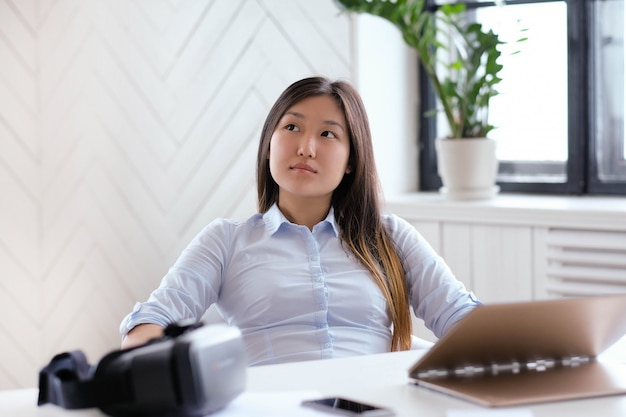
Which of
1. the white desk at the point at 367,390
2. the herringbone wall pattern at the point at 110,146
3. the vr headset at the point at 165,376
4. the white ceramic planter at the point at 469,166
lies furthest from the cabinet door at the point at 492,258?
the vr headset at the point at 165,376

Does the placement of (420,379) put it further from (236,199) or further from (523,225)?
(236,199)

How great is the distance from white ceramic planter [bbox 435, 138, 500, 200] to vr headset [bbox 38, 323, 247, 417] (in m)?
1.88

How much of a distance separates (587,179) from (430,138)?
1.87 ft

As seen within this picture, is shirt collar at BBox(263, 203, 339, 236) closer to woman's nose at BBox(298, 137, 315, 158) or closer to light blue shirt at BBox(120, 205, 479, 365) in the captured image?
light blue shirt at BBox(120, 205, 479, 365)

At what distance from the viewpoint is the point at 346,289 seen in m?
1.98

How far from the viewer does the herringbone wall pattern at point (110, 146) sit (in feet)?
10.6

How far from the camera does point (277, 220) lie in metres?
2.04

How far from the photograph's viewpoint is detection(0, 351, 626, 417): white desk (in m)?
1.23

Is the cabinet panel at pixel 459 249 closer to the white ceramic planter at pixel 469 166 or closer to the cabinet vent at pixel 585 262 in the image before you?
the white ceramic planter at pixel 469 166

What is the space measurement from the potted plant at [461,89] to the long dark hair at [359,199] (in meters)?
0.85

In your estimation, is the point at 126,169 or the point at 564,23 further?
the point at 126,169

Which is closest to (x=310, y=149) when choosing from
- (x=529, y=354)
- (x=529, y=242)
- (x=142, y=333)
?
(x=142, y=333)

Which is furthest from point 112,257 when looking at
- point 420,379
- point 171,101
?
point 420,379

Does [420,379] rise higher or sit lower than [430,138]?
lower
